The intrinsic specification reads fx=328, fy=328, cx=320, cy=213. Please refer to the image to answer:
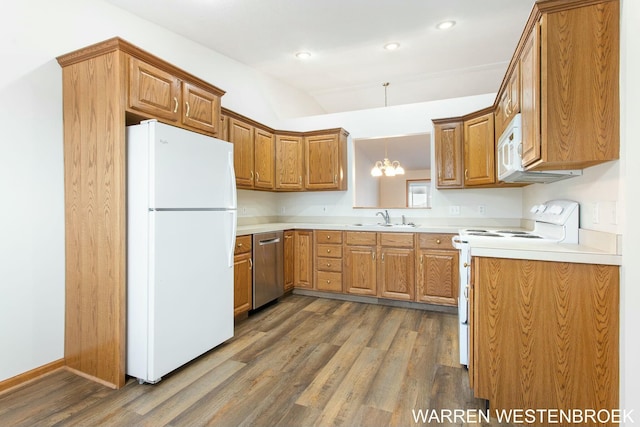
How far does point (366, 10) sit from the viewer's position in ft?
9.09

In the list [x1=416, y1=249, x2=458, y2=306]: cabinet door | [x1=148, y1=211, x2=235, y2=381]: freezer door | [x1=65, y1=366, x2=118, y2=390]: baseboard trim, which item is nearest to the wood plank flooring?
[x1=65, y1=366, x2=118, y2=390]: baseboard trim

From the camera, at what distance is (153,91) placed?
7.00ft

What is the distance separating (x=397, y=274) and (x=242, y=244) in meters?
1.67

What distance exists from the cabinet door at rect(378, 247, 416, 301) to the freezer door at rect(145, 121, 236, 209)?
1818 mm

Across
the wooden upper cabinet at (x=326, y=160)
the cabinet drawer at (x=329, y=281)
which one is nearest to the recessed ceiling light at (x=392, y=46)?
the wooden upper cabinet at (x=326, y=160)

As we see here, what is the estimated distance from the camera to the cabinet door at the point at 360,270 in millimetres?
3656

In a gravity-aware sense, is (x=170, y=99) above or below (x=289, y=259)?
above

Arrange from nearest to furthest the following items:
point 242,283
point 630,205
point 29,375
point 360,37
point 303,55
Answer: point 630,205, point 29,375, point 242,283, point 360,37, point 303,55

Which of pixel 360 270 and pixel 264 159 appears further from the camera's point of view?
pixel 264 159

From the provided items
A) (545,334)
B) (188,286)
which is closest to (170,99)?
(188,286)

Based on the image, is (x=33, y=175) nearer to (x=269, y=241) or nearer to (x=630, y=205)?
(x=269, y=241)

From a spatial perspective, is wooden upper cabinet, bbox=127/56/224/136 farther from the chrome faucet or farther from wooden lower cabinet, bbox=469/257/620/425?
the chrome faucet

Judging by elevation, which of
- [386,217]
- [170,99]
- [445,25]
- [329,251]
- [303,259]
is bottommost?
[303,259]

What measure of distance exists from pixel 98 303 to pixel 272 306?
1.83 meters
